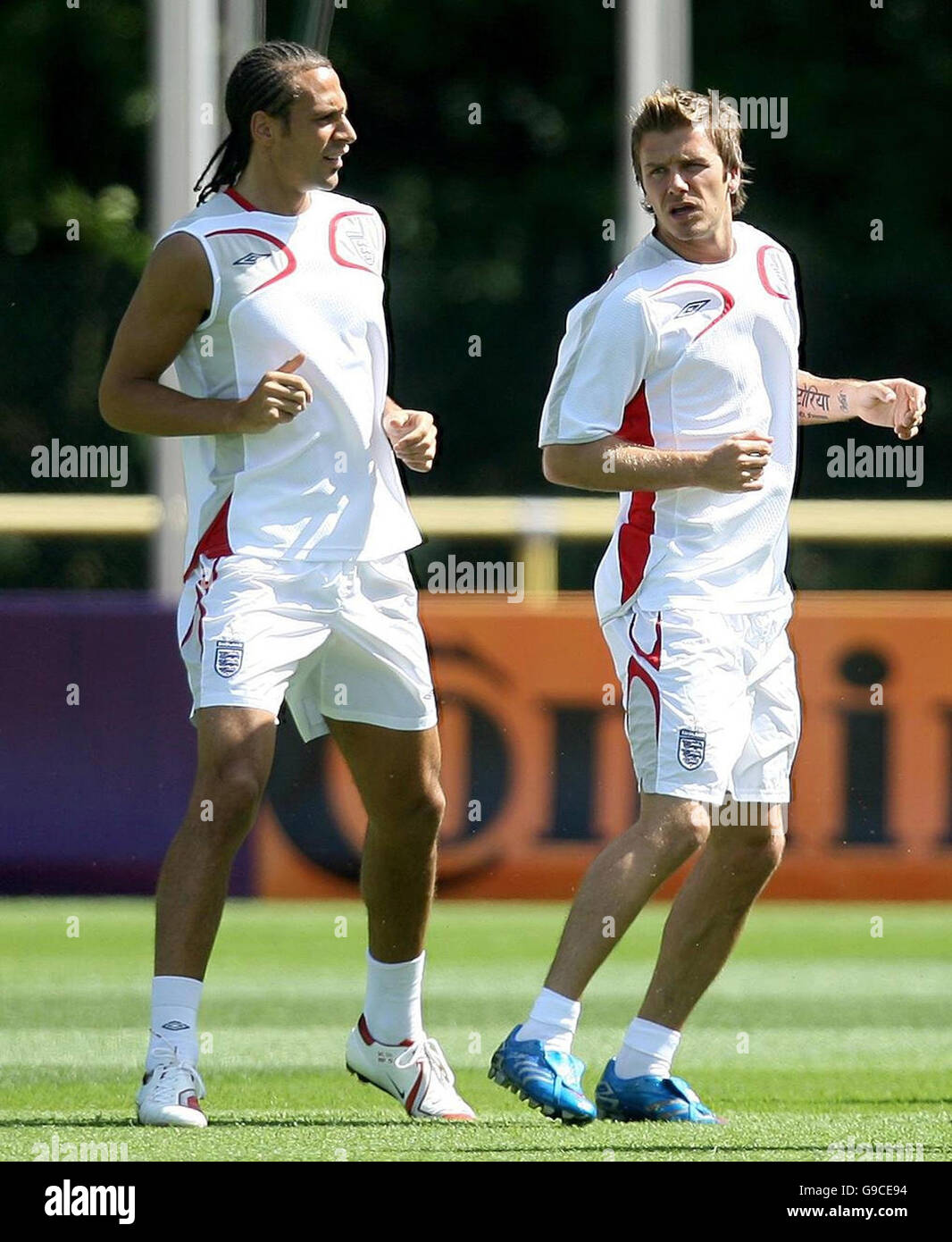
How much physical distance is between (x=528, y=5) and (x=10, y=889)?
1238cm

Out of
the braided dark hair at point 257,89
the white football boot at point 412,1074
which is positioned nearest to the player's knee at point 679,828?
the white football boot at point 412,1074

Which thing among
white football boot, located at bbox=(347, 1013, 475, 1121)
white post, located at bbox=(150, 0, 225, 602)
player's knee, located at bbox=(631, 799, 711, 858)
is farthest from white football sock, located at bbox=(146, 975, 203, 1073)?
white post, located at bbox=(150, 0, 225, 602)

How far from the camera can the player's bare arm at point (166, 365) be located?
566 centimetres

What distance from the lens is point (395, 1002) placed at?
6.01 m

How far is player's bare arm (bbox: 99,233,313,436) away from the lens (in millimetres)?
5664

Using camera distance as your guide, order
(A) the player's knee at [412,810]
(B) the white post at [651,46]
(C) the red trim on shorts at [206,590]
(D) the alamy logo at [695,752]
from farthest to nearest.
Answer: (B) the white post at [651,46]
(A) the player's knee at [412,810]
(C) the red trim on shorts at [206,590]
(D) the alamy logo at [695,752]

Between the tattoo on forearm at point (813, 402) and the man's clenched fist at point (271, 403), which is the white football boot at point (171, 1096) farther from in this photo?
the tattoo on forearm at point (813, 402)

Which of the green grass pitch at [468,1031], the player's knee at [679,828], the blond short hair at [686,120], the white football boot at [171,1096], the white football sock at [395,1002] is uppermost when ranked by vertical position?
the blond short hair at [686,120]

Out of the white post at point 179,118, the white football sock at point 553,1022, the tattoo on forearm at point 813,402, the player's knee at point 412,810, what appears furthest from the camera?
the white post at point 179,118

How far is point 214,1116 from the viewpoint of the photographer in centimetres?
573

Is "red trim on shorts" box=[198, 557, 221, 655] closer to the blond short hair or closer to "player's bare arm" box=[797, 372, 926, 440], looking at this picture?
the blond short hair

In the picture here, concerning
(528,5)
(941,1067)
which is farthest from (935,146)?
(941,1067)

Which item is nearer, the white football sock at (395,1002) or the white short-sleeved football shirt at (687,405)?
the white short-sleeved football shirt at (687,405)

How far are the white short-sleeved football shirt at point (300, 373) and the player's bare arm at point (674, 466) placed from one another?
1.69 ft
